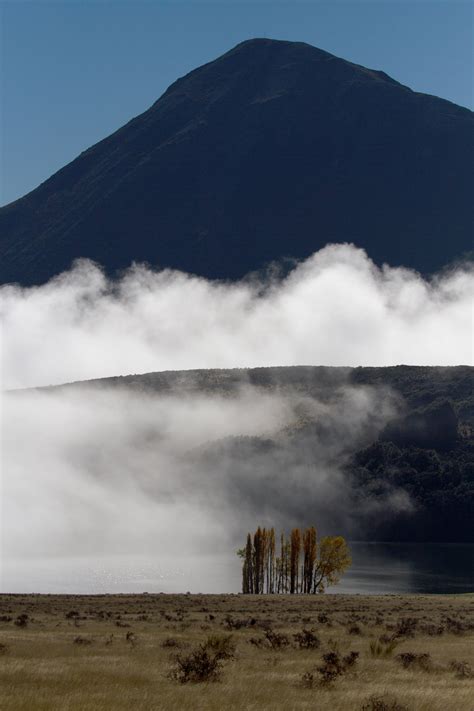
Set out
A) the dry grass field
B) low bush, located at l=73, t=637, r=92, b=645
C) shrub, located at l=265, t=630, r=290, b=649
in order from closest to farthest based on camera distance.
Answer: the dry grass field → shrub, located at l=265, t=630, r=290, b=649 → low bush, located at l=73, t=637, r=92, b=645

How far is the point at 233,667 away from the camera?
3534cm

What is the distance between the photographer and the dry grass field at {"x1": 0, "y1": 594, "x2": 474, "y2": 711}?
27234 mm

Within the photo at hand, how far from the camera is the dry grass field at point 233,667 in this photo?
2723cm

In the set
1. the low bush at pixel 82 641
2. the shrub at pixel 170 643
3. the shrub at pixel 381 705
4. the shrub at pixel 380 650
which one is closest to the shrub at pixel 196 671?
the shrub at pixel 381 705

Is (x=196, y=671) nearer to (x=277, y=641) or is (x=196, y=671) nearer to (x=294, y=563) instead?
(x=277, y=641)

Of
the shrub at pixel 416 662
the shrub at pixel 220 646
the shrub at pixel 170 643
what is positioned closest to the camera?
the shrub at pixel 416 662

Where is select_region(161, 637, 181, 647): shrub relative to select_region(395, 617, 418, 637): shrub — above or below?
above

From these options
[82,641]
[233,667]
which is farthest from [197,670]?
[82,641]

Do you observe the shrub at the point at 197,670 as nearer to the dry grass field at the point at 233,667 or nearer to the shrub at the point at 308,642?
the dry grass field at the point at 233,667

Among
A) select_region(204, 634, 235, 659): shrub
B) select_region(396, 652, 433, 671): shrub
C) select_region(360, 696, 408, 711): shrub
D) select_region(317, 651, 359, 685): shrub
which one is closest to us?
select_region(360, 696, 408, 711): shrub

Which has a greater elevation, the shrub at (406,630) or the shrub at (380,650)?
the shrub at (380,650)

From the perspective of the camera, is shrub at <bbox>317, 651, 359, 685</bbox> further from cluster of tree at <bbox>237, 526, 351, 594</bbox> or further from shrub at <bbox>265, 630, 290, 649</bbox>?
cluster of tree at <bbox>237, 526, 351, 594</bbox>

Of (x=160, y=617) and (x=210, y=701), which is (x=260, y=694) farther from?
(x=160, y=617)

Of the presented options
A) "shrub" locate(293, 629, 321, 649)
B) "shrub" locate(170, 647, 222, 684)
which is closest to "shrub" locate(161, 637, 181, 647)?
"shrub" locate(293, 629, 321, 649)
